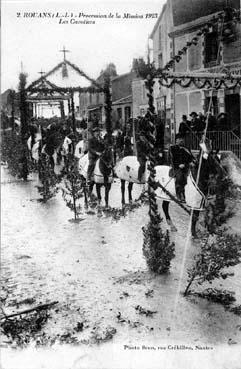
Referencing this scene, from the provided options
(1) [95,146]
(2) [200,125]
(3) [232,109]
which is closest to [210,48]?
(3) [232,109]

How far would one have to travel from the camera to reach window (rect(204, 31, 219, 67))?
16422mm

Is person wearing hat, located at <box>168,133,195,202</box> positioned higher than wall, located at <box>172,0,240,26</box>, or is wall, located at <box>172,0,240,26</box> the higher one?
wall, located at <box>172,0,240,26</box>

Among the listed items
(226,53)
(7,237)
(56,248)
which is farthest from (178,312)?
(226,53)

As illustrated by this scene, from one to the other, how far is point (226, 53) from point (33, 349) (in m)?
13.2

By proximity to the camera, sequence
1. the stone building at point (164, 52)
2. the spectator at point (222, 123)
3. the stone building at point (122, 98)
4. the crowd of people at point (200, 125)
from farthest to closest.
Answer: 1. the stone building at point (122, 98)
2. the stone building at point (164, 52)
3. the spectator at point (222, 123)
4. the crowd of people at point (200, 125)

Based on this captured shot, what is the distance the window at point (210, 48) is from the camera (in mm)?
16422

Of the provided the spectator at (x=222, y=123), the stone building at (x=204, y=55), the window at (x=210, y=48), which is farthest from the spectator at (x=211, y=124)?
the window at (x=210, y=48)

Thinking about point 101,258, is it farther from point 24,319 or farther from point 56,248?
point 24,319

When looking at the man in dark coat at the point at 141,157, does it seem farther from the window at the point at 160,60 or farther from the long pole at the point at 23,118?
the window at the point at 160,60

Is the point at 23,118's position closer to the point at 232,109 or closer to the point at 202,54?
the point at 202,54

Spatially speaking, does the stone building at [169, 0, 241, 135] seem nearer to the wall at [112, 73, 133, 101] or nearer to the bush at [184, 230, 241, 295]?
the bush at [184, 230, 241, 295]

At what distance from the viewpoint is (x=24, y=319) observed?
5.44m

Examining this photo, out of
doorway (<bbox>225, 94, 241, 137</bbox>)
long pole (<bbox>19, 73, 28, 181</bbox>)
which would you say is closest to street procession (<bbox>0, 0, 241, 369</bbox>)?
long pole (<bbox>19, 73, 28, 181</bbox>)

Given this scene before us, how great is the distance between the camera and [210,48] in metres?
16.7
